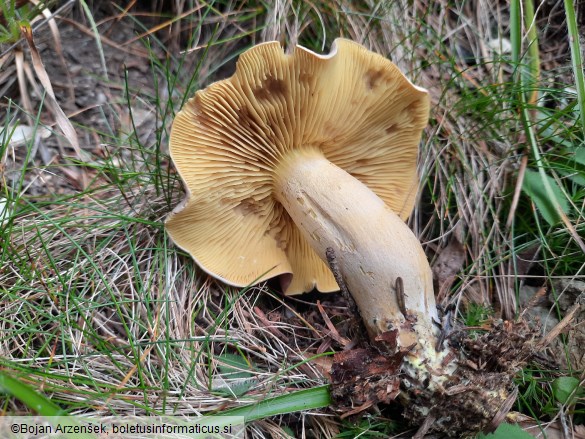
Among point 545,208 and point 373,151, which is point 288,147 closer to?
point 373,151

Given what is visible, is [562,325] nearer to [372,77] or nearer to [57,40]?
[372,77]

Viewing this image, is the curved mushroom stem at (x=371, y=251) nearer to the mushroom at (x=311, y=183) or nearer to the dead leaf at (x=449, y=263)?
the mushroom at (x=311, y=183)

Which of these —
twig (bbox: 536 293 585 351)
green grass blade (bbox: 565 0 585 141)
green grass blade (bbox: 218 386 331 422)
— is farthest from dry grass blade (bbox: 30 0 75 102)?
twig (bbox: 536 293 585 351)

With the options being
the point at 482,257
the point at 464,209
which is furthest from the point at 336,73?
the point at 482,257

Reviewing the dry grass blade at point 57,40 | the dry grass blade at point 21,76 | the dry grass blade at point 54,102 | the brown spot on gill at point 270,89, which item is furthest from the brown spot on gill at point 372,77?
the dry grass blade at point 21,76

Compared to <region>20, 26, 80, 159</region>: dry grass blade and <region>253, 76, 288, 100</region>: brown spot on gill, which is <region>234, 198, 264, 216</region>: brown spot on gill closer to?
<region>253, 76, 288, 100</region>: brown spot on gill

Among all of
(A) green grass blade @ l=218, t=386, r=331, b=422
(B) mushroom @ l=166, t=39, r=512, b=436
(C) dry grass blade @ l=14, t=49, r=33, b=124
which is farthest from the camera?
(C) dry grass blade @ l=14, t=49, r=33, b=124
